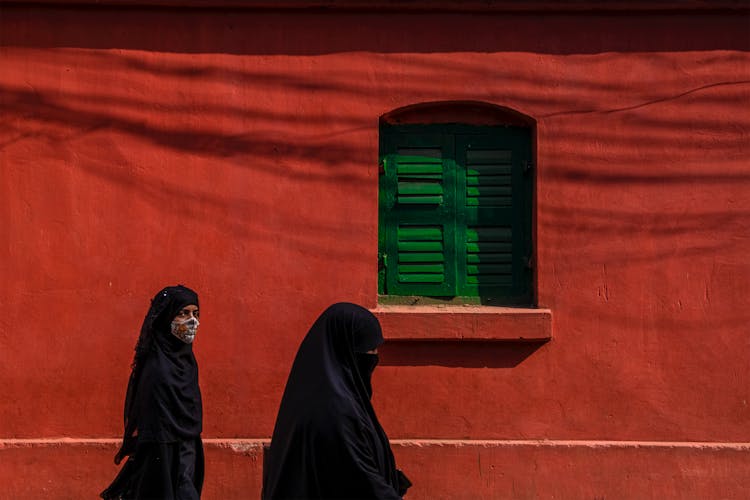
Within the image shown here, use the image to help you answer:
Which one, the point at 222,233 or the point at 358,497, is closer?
the point at 358,497

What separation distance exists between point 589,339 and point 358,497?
10.1ft

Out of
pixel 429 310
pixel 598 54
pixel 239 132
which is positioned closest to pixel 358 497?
pixel 429 310

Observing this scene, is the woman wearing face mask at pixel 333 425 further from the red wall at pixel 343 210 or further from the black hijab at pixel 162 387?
the red wall at pixel 343 210

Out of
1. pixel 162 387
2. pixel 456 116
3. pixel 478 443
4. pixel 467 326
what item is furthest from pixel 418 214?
pixel 162 387

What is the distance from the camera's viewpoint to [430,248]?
23.0 ft

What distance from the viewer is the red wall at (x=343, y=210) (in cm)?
674

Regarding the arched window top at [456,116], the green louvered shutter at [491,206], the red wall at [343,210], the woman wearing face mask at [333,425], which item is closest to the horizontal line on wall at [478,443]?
the red wall at [343,210]

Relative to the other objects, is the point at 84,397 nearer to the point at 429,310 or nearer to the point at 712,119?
the point at 429,310

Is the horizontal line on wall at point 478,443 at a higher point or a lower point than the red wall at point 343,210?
lower

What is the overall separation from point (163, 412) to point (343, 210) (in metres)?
1.97

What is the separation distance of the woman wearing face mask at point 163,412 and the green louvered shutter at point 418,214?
1770 mm

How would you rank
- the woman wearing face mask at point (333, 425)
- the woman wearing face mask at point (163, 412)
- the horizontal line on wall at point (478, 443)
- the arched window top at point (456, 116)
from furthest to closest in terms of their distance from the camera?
Result: the arched window top at point (456, 116) → the horizontal line on wall at point (478, 443) → the woman wearing face mask at point (163, 412) → the woman wearing face mask at point (333, 425)

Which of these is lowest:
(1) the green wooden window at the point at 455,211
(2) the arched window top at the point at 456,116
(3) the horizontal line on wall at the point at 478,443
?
(3) the horizontal line on wall at the point at 478,443

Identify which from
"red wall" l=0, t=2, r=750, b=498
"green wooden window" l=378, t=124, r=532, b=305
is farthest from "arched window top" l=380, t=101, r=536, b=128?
"red wall" l=0, t=2, r=750, b=498
